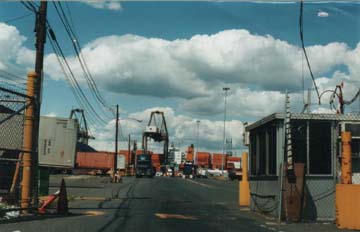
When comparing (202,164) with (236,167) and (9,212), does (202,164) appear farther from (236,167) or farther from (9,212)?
(9,212)

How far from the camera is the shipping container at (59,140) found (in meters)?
33.9

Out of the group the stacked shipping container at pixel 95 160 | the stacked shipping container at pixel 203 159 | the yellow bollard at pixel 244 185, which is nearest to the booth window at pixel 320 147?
the yellow bollard at pixel 244 185

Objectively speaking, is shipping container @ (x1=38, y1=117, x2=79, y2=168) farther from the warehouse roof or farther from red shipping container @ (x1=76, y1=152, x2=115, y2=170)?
red shipping container @ (x1=76, y1=152, x2=115, y2=170)

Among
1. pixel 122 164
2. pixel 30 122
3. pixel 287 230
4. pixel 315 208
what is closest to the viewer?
pixel 287 230

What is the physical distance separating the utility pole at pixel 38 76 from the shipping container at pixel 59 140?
1640cm

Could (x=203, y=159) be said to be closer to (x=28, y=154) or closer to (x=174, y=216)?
(x=174, y=216)

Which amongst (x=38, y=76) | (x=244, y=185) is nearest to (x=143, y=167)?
(x=244, y=185)

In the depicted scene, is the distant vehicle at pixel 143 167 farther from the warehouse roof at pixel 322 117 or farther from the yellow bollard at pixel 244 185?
the warehouse roof at pixel 322 117

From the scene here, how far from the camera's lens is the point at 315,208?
16.2 meters

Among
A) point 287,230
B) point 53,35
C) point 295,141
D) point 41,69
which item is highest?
point 53,35

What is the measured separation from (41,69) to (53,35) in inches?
117

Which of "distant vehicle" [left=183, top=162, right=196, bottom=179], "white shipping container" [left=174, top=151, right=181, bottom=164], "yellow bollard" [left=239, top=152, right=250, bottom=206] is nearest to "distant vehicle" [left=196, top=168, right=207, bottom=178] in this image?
"distant vehicle" [left=183, top=162, right=196, bottom=179]

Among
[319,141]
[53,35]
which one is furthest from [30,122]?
[319,141]

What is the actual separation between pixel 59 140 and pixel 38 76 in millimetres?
17970
